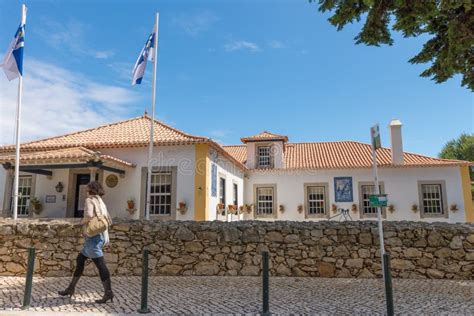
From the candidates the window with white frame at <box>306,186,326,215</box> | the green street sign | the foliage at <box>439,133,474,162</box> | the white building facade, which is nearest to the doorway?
the white building facade

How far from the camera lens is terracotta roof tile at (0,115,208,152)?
12.2m

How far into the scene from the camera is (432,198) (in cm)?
1702

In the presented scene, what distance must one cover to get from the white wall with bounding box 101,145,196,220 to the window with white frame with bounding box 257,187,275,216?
7058 mm

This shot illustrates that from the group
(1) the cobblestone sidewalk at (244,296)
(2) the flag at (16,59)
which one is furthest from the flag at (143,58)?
(1) the cobblestone sidewalk at (244,296)

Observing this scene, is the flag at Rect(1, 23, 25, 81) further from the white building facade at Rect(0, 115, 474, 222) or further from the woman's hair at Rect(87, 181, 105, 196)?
the woman's hair at Rect(87, 181, 105, 196)

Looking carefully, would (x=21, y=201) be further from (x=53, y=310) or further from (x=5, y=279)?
(x=53, y=310)

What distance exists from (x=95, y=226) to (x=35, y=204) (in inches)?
357

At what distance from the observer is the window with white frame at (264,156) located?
18.9 meters

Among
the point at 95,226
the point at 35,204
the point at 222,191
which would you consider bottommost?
the point at 95,226

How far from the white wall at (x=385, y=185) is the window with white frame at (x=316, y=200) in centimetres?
33

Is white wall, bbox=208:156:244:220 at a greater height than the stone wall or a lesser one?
greater

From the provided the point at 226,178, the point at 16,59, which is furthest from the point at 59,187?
the point at 226,178

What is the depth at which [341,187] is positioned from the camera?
17750mm

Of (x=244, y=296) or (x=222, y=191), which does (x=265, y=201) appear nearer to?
(x=222, y=191)
